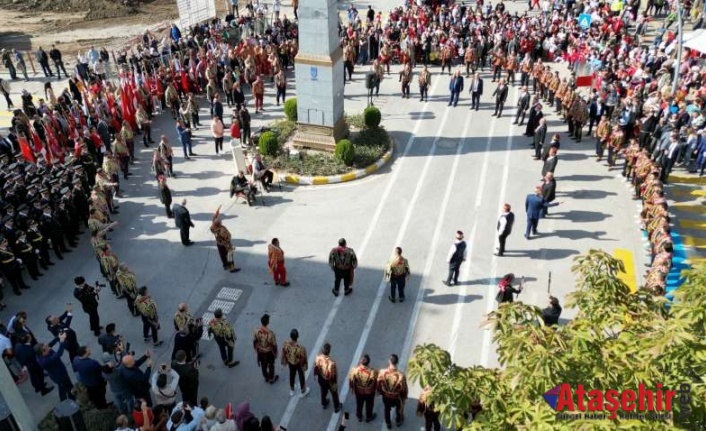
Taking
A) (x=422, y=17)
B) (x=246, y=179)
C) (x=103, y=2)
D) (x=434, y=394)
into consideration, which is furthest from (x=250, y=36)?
(x=434, y=394)

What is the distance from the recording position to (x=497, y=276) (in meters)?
14.4

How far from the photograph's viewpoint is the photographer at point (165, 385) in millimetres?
9969

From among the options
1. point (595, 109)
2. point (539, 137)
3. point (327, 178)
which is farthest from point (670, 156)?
point (327, 178)

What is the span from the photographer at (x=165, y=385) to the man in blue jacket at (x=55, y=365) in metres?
2.09

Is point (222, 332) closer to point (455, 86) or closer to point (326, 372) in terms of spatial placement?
point (326, 372)

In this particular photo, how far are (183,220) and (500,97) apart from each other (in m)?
12.8

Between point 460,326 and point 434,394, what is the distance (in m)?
6.70

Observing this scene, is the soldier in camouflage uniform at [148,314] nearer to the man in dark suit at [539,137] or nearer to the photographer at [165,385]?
the photographer at [165,385]

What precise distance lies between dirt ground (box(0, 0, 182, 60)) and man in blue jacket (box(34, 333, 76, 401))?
82.5ft

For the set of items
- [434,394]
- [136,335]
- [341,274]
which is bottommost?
[136,335]

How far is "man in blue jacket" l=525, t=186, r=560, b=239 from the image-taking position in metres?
15.1

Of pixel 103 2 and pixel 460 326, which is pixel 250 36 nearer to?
pixel 103 2

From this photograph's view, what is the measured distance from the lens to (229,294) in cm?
1410

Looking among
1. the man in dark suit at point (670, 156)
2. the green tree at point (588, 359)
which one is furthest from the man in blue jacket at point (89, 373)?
the man in dark suit at point (670, 156)
